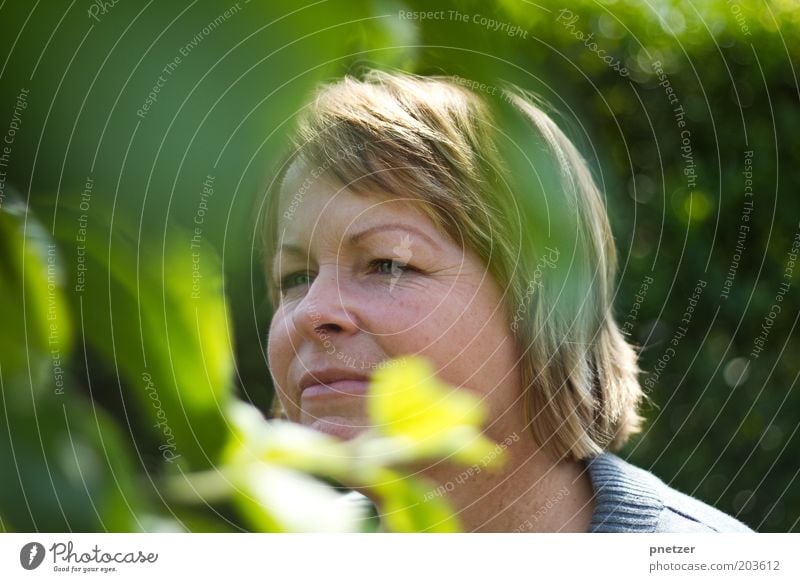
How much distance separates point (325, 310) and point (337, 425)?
9 centimetres

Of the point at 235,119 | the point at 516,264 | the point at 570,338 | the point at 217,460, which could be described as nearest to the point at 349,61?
the point at 235,119

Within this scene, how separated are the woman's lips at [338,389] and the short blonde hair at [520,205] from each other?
0.43ft

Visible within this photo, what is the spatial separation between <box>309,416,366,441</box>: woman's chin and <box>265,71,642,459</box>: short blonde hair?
0.50ft

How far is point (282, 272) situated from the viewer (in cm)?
74

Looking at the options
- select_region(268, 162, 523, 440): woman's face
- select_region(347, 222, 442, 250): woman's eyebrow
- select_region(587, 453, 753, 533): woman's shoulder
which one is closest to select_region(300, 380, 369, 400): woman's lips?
select_region(268, 162, 523, 440): woman's face

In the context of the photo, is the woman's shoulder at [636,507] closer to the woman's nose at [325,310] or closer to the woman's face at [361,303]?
the woman's face at [361,303]

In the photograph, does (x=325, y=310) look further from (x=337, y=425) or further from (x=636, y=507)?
(x=636, y=507)

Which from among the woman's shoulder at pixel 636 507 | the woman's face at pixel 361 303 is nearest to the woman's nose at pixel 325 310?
the woman's face at pixel 361 303

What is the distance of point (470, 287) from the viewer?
80 centimetres

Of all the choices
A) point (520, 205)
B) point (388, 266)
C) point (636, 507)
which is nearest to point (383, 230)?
point (388, 266)

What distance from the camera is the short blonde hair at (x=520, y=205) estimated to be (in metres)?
0.72

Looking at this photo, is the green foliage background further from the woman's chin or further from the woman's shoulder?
the woman's shoulder

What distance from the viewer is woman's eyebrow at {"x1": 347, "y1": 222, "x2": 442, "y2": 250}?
72 centimetres
